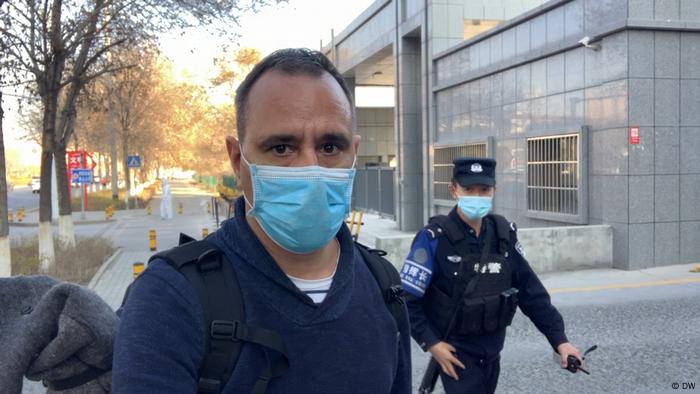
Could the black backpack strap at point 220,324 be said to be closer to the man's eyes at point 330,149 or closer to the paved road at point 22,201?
the man's eyes at point 330,149

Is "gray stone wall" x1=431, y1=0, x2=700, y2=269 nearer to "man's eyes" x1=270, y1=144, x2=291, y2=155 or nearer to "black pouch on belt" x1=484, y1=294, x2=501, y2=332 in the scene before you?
"black pouch on belt" x1=484, y1=294, x2=501, y2=332

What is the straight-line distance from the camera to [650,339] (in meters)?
6.24

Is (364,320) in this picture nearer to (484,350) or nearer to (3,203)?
(484,350)

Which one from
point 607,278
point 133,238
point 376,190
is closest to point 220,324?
point 607,278

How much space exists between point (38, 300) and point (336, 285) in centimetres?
80

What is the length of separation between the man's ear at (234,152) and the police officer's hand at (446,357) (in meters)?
1.95

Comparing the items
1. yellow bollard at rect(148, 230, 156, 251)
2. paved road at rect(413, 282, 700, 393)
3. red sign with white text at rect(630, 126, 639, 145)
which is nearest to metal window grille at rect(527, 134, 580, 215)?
red sign with white text at rect(630, 126, 639, 145)

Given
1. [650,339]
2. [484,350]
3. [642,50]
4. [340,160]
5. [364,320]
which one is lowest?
[650,339]

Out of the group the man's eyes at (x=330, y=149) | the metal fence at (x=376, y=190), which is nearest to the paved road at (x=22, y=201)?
the metal fence at (x=376, y=190)

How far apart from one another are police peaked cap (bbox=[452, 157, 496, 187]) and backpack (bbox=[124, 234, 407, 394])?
8.62ft

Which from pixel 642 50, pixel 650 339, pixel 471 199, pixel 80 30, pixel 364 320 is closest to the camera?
pixel 364 320

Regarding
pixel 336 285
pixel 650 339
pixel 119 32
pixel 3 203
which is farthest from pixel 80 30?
pixel 336 285

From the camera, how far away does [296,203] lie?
168cm

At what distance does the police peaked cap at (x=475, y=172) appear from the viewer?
387 centimetres
